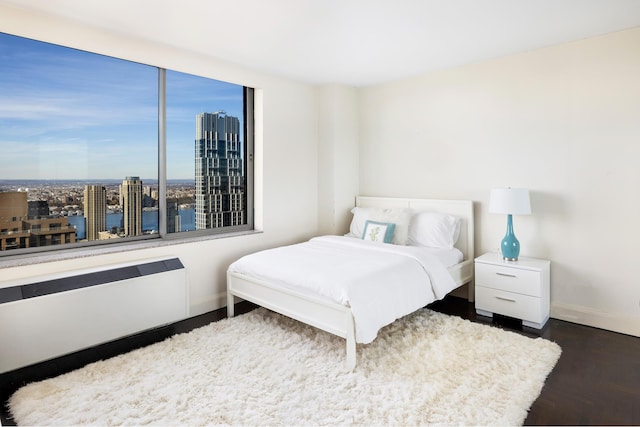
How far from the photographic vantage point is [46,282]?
2.53 meters

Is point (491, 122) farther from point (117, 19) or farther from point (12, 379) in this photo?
point (12, 379)

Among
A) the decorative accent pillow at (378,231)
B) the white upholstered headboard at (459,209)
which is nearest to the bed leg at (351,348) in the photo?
the decorative accent pillow at (378,231)

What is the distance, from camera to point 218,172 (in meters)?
3.98

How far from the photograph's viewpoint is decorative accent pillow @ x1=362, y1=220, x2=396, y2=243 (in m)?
3.75

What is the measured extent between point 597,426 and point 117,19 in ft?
12.9

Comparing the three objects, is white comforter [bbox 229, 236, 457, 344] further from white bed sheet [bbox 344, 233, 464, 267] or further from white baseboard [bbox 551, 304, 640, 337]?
white baseboard [bbox 551, 304, 640, 337]

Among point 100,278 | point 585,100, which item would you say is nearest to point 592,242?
point 585,100

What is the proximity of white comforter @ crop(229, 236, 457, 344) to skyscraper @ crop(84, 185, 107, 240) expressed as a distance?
3.92ft

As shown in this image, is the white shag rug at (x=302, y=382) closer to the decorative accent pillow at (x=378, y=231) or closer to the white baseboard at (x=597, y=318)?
the white baseboard at (x=597, y=318)

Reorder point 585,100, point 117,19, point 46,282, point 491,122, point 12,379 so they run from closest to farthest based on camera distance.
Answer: point 12,379 → point 46,282 → point 117,19 → point 585,100 → point 491,122

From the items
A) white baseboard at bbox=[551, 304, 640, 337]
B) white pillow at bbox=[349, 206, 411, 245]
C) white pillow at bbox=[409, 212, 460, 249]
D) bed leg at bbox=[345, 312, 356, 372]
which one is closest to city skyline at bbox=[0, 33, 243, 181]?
white pillow at bbox=[349, 206, 411, 245]

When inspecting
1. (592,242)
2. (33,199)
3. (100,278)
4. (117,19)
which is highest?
(117,19)

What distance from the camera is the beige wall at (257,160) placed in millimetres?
2701

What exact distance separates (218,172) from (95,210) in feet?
4.09
